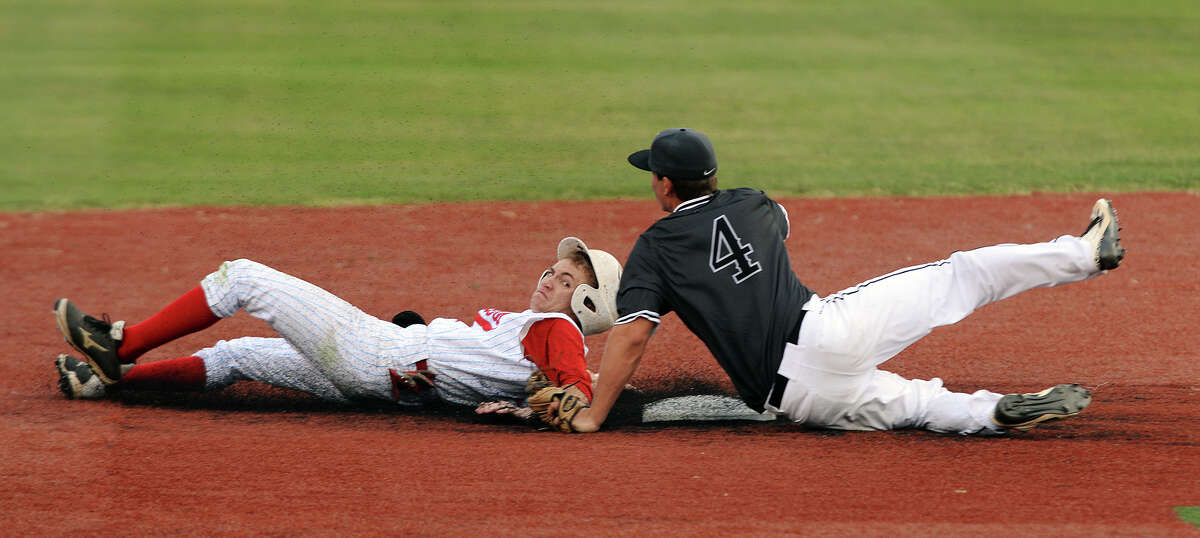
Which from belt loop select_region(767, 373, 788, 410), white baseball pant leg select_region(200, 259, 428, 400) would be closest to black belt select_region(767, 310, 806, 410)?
belt loop select_region(767, 373, 788, 410)

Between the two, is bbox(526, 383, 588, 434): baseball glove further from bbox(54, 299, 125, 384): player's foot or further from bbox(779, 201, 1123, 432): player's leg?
bbox(54, 299, 125, 384): player's foot

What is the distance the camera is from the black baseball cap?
4695mm

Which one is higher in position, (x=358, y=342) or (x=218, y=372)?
(x=358, y=342)

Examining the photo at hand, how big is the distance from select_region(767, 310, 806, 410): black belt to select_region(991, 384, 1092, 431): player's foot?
834mm

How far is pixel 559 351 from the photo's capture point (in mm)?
4887

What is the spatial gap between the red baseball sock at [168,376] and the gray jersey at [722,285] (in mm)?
2047

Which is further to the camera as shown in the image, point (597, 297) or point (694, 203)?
point (597, 297)

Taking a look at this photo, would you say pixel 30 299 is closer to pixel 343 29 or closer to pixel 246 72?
pixel 246 72

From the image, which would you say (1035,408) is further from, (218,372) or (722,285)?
(218,372)

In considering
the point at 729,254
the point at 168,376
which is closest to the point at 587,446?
the point at 729,254

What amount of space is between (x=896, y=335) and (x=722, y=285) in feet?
2.40

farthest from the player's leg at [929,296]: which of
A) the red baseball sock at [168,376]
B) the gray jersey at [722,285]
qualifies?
the red baseball sock at [168,376]

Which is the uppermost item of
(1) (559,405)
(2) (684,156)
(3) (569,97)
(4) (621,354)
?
(3) (569,97)

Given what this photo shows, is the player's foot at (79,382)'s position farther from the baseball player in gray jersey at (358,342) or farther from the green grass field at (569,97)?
the green grass field at (569,97)
